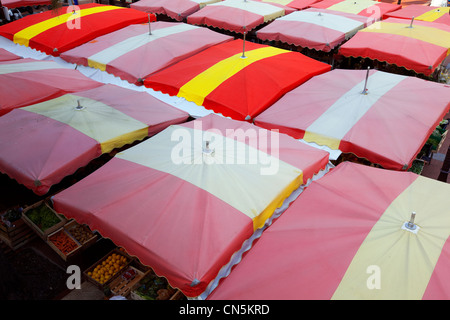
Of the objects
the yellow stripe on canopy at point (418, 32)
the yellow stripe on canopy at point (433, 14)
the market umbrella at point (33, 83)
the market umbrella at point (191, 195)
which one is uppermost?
the yellow stripe on canopy at point (433, 14)

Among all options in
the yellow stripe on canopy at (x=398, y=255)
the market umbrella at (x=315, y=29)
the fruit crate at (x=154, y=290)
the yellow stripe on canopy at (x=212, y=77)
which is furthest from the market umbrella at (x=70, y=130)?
the market umbrella at (x=315, y=29)

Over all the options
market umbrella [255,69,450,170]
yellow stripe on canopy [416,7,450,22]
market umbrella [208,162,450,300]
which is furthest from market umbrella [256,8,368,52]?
market umbrella [208,162,450,300]

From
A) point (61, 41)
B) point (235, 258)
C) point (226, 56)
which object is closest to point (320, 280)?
point (235, 258)

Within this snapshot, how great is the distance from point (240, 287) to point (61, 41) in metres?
7.42

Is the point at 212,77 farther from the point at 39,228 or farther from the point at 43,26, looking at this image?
the point at 43,26

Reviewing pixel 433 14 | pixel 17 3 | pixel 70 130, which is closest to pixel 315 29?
pixel 433 14

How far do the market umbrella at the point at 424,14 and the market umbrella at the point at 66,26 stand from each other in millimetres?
7431

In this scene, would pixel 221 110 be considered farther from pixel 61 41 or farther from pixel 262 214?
pixel 61 41

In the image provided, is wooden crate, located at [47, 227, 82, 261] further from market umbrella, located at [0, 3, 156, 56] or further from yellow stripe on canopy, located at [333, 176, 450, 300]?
market umbrella, located at [0, 3, 156, 56]

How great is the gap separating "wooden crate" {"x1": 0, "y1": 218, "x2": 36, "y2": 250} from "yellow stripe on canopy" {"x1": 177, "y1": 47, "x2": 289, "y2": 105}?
3215 mm

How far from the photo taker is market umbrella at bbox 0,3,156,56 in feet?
25.4

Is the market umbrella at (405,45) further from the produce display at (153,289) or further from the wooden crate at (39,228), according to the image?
the wooden crate at (39,228)

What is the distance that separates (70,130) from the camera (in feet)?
14.9

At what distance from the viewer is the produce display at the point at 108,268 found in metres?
4.24
